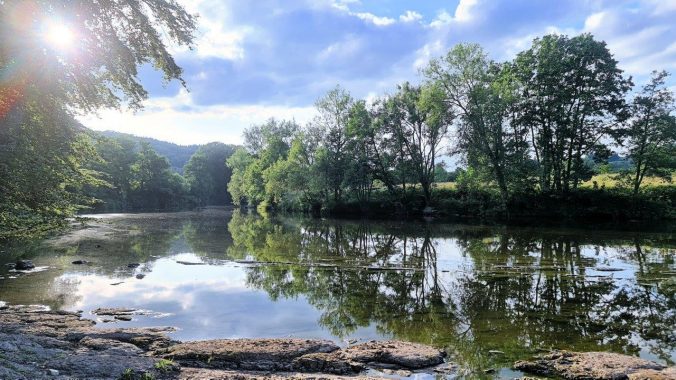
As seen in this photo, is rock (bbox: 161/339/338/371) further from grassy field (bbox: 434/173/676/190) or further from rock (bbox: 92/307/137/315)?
grassy field (bbox: 434/173/676/190)

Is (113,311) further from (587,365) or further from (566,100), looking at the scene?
(566,100)

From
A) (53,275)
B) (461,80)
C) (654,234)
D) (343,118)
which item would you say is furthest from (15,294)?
(343,118)

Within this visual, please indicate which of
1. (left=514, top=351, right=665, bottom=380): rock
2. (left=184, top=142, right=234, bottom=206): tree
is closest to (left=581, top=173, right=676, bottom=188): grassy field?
(left=514, top=351, right=665, bottom=380): rock

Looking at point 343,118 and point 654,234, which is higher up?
point 343,118

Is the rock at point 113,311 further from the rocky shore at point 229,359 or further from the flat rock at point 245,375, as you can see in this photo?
the flat rock at point 245,375

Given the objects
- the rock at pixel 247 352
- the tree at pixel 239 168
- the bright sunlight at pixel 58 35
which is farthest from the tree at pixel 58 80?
the tree at pixel 239 168

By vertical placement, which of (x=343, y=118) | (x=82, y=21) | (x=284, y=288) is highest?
(x=343, y=118)

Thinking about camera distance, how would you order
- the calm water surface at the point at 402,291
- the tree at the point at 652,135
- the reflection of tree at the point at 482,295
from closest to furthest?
1. the reflection of tree at the point at 482,295
2. the calm water surface at the point at 402,291
3. the tree at the point at 652,135

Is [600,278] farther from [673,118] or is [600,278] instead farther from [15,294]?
[673,118]

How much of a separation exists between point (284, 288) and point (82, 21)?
11809mm

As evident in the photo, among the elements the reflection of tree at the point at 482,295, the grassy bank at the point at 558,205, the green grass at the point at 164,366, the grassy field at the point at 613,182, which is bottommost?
the reflection of tree at the point at 482,295

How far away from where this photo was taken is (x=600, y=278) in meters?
17.6

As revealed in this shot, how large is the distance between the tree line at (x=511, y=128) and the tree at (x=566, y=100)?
108 millimetres

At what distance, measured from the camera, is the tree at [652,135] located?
141ft
